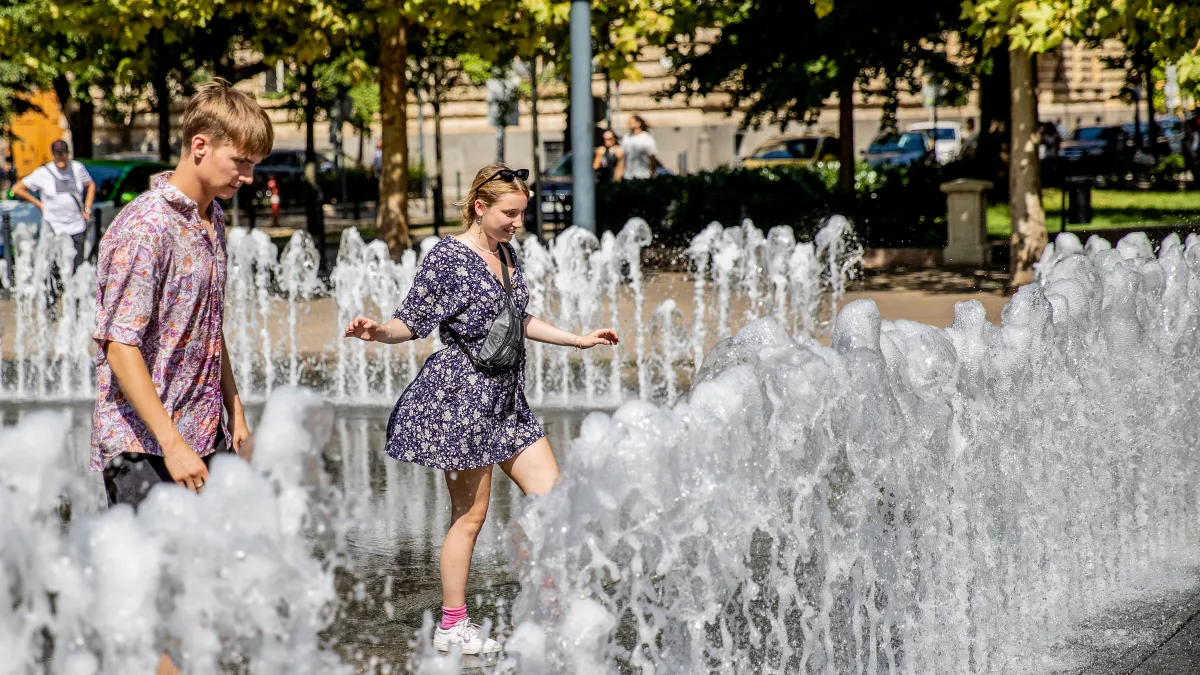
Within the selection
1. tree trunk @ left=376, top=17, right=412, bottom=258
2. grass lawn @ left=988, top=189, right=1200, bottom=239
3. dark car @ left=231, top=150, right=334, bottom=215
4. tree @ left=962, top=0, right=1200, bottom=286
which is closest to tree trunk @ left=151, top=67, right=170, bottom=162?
dark car @ left=231, top=150, right=334, bottom=215

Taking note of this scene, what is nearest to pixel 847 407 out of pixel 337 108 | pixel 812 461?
pixel 812 461

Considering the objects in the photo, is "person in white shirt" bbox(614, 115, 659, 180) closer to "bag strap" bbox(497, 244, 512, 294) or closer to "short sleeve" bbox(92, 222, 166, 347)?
"bag strap" bbox(497, 244, 512, 294)

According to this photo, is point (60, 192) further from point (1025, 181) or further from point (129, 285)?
point (129, 285)

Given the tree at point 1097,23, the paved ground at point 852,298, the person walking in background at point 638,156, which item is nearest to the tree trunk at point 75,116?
the person walking in background at point 638,156

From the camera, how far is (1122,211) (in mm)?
22438

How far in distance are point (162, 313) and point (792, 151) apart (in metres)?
30.1

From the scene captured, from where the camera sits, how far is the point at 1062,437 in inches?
209

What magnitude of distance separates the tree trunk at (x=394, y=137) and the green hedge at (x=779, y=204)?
7.53 feet

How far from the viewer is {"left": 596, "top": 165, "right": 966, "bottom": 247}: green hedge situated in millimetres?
17344

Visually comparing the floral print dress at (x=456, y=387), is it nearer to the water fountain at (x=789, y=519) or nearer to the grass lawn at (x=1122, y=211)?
the water fountain at (x=789, y=519)

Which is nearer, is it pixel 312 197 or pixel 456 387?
pixel 456 387

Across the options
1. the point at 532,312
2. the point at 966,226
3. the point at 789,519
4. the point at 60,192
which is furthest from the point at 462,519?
the point at 966,226

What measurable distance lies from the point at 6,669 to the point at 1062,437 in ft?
12.2

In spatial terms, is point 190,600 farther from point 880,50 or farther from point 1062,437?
point 880,50
